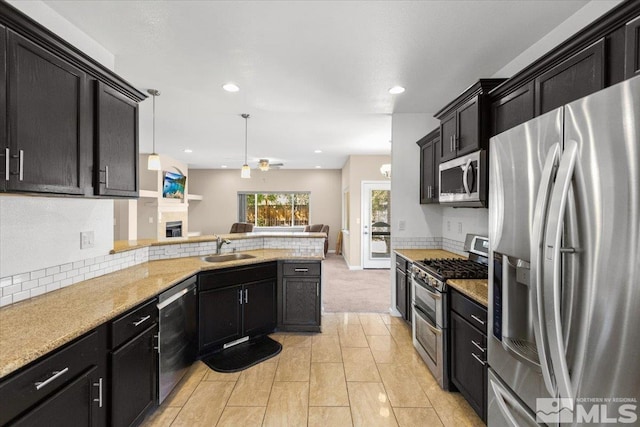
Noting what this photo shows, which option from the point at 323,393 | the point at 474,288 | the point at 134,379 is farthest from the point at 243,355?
the point at 474,288

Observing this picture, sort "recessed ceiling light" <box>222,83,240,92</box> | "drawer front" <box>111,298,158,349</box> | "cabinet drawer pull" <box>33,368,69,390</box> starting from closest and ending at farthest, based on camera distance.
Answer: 1. "cabinet drawer pull" <box>33,368,69,390</box>
2. "drawer front" <box>111,298,158,349</box>
3. "recessed ceiling light" <box>222,83,240,92</box>

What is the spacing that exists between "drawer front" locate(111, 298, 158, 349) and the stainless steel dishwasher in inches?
3.9

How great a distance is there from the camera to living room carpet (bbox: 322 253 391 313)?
4457 mm

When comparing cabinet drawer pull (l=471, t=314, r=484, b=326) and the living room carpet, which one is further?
the living room carpet

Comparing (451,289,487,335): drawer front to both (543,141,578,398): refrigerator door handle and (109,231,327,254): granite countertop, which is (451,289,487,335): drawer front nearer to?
(543,141,578,398): refrigerator door handle

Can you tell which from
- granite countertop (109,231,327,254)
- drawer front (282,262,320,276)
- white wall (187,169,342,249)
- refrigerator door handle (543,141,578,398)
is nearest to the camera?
refrigerator door handle (543,141,578,398)

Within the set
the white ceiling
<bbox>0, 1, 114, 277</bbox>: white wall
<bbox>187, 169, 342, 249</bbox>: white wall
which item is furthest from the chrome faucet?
<bbox>187, 169, 342, 249</bbox>: white wall

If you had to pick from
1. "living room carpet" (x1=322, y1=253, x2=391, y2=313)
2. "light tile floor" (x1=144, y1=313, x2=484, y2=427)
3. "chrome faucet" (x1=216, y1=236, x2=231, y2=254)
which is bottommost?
"light tile floor" (x1=144, y1=313, x2=484, y2=427)

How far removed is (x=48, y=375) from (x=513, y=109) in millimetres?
3045

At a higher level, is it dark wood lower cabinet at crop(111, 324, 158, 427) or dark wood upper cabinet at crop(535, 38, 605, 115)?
dark wood upper cabinet at crop(535, 38, 605, 115)

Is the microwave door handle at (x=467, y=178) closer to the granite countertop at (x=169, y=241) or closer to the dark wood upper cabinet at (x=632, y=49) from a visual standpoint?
the dark wood upper cabinet at (x=632, y=49)

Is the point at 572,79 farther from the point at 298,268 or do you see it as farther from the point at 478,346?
the point at 298,268

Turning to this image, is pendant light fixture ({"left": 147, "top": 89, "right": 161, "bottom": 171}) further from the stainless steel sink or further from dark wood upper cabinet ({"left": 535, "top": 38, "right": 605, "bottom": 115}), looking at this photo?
dark wood upper cabinet ({"left": 535, "top": 38, "right": 605, "bottom": 115})

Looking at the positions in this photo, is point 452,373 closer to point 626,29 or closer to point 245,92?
point 626,29
